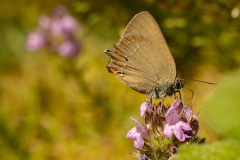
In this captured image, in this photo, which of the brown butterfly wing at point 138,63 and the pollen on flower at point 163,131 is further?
the brown butterfly wing at point 138,63

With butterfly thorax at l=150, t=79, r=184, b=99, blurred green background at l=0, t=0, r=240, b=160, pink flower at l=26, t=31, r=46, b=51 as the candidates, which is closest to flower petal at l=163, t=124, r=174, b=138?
butterfly thorax at l=150, t=79, r=184, b=99

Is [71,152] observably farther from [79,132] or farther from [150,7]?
[150,7]

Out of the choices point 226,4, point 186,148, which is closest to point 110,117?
point 226,4

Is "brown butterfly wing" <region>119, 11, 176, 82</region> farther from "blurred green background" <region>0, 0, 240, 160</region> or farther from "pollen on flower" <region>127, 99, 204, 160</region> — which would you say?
"blurred green background" <region>0, 0, 240, 160</region>

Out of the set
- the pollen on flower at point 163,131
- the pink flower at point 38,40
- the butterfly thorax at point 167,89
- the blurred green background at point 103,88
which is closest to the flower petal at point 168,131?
the pollen on flower at point 163,131

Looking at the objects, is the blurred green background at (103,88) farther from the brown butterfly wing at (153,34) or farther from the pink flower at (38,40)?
the brown butterfly wing at (153,34)

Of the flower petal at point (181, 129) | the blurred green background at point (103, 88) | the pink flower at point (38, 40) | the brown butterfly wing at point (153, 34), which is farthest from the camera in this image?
the pink flower at point (38, 40)

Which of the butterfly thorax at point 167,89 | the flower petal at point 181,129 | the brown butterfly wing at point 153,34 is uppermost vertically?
the brown butterfly wing at point 153,34

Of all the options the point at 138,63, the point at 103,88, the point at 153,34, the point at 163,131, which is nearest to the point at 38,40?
the point at 103,88
